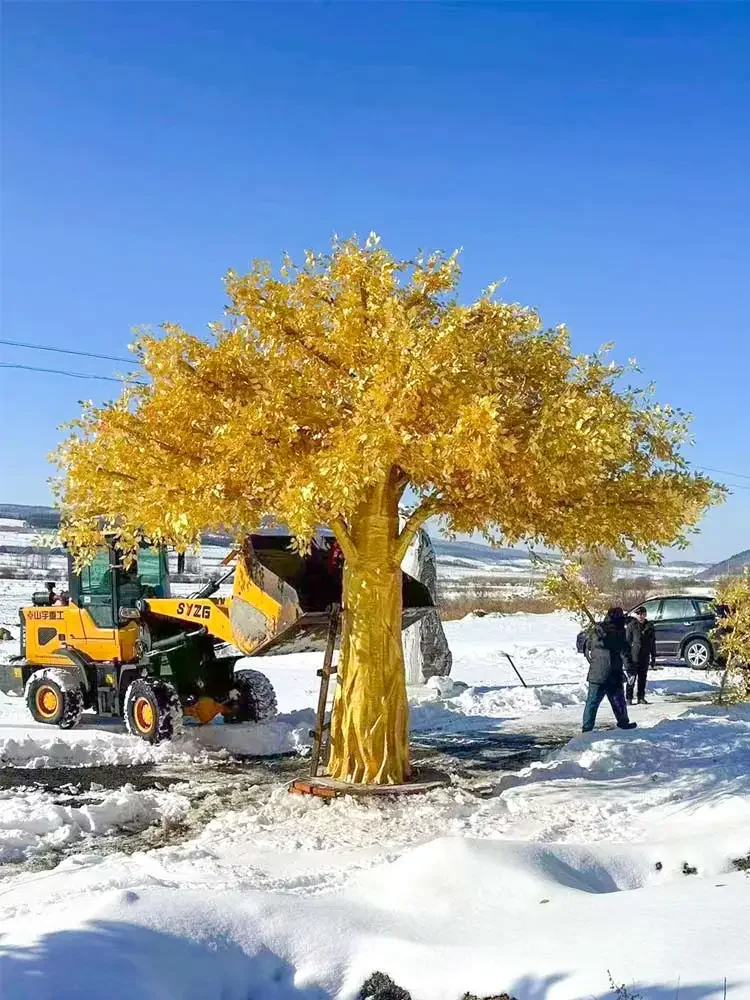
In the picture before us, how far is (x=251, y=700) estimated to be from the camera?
12.8 meters

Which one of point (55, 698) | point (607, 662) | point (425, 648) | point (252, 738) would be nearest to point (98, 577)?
point (55, 698)

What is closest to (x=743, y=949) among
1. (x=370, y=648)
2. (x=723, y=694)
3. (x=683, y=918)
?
(x=683, y=918)

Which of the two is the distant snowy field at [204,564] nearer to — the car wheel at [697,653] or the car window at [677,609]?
the car window at [677,609]

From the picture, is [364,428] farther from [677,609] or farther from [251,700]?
[677,609]

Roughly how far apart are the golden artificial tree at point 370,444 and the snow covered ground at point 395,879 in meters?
1.59

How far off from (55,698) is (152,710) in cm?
219

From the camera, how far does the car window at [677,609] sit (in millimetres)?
22508

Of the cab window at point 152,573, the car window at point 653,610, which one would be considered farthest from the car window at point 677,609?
the cab window at point 152,573

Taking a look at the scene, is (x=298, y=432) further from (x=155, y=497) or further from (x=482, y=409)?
(x=482, y=409)

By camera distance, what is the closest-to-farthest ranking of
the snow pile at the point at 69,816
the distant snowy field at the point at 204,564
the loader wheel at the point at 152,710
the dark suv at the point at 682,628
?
the snow pile at the point at 69,816, the loader wheel at the point at 152,710, the dark suv at the point at 682,628, the distant snowy field at the point at 204,564

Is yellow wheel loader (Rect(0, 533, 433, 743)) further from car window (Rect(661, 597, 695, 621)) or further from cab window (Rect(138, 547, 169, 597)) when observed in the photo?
car window (Rect(661, 597, 695, 621))

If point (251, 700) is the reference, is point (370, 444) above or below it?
above

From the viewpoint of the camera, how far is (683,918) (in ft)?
16.2

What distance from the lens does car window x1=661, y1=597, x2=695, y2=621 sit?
22.5 metres
